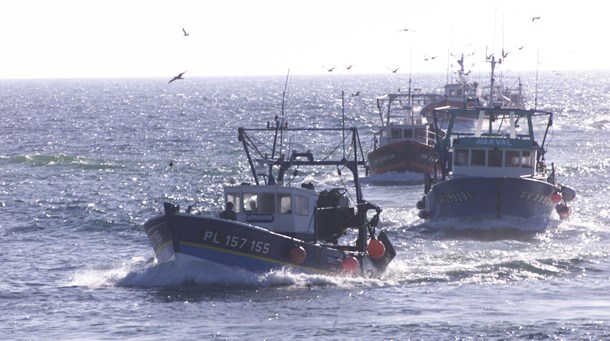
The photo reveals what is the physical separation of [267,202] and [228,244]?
2920mm

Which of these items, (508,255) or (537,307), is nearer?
(537,307)

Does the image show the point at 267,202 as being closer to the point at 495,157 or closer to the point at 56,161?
the point at 495,157

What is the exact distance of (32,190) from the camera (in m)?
59.8

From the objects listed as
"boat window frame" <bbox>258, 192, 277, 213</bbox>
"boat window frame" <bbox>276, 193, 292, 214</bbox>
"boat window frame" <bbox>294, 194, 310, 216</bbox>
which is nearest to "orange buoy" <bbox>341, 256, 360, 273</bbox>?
"boat window frame" <bbox>294, 194, 310, 216</bbox>

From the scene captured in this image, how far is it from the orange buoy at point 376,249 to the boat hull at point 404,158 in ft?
106

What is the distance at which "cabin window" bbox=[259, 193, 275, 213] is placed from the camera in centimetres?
3438

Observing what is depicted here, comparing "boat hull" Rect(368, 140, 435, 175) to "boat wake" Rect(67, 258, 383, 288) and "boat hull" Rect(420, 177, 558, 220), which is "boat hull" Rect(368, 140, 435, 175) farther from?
"boat wake" Rect(67, 258, 383, 288)

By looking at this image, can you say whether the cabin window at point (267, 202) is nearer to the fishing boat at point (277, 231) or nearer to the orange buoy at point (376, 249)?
the fishing boat at point (277, 231)

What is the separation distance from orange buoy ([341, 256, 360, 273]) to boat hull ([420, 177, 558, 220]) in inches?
545

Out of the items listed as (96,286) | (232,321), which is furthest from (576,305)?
(96,286)

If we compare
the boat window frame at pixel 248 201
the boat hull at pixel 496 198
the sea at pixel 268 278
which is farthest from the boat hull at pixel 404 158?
the boat window frame at pixel 248 201

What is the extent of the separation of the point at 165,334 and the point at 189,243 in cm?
465

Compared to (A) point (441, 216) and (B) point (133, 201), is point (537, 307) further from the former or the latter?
(B) point (133, 201)

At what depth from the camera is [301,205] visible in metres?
34.5
